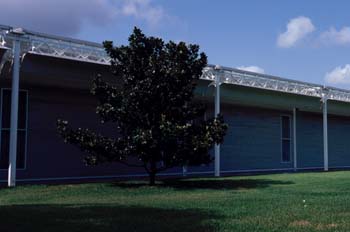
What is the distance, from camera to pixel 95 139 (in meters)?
21.3

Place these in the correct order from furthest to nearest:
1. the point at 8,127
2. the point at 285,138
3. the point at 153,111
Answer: the point at 285,138 < the point at 8,127 < the point at 153,111

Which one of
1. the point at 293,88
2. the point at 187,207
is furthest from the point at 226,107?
the point at 187,207

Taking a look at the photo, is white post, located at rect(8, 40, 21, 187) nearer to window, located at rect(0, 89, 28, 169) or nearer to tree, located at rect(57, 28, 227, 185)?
tree, located at rect(57, 28, 227, 185)

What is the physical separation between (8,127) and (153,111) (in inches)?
328

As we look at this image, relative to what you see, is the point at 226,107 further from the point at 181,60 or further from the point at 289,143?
the point at 181,60

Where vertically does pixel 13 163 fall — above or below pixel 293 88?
below

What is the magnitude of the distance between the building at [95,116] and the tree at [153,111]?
3.77 metres

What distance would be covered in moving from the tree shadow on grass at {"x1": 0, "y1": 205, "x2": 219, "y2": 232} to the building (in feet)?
34.6

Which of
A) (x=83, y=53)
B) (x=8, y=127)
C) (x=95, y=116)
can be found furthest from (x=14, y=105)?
(x=95, y=116)

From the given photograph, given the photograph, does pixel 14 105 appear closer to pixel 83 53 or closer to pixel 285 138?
pixel 83 53

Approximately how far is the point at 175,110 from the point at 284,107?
20.5 m

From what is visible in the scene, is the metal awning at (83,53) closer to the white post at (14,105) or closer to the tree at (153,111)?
the white post at (14,105)

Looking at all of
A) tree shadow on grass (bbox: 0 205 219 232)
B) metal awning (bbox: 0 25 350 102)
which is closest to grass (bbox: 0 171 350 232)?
tree shadow on grass (bbox: 0 205 219 232)

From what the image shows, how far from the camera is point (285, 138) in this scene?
42.5 meters
